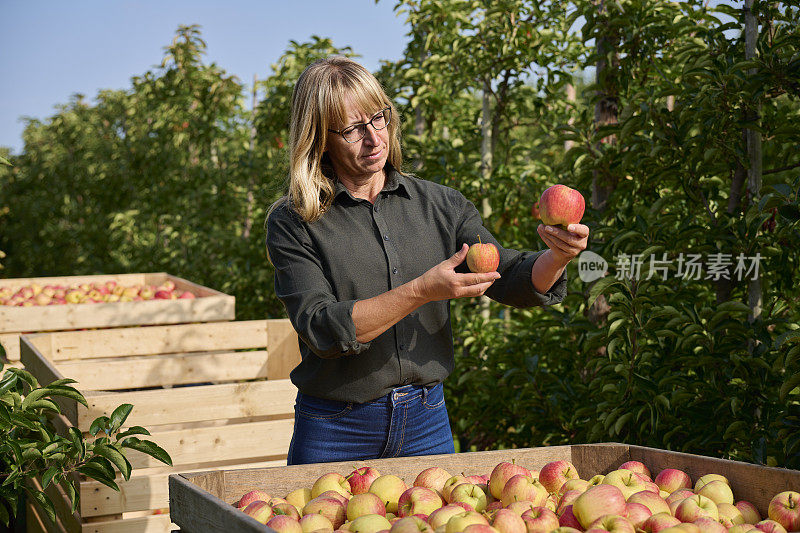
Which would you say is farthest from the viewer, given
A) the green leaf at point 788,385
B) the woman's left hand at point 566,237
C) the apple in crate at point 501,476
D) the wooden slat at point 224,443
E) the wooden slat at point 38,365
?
the wooden slat at point 38,365

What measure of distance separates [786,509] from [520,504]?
467 mm

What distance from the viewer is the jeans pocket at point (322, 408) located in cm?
186

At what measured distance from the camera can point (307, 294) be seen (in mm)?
1729

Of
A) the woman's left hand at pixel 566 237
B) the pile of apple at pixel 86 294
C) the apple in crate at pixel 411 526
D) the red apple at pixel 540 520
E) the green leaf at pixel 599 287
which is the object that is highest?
the woman's left hand at pixel 566 237

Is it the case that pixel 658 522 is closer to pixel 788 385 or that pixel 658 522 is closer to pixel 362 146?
pixel 362 146

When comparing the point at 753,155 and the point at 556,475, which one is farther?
the point at 753,155

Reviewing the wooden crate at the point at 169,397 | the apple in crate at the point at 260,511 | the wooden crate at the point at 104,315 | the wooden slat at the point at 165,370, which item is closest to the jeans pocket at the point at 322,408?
the apple in crate at the point at 260,511

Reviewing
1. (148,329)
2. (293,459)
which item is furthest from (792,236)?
(148,329)

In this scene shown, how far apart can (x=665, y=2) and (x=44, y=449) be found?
2.89 metres

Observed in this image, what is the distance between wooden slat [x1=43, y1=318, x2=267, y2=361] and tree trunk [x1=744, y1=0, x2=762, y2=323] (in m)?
2.58

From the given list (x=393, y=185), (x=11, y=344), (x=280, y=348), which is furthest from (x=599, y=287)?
(x=11, y=344)

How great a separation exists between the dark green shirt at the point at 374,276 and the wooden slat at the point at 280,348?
97.3 inches

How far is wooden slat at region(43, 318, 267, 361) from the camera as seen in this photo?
442cm

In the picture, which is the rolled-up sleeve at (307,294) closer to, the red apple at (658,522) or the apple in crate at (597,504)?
the apple in crate at (597,504)
